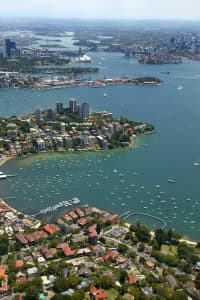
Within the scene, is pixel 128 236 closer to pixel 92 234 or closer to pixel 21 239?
pixel 92 234

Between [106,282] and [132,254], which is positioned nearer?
[106,282]

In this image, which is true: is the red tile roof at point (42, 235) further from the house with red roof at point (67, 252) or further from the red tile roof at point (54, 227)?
the house with red roof at point (67, 252)

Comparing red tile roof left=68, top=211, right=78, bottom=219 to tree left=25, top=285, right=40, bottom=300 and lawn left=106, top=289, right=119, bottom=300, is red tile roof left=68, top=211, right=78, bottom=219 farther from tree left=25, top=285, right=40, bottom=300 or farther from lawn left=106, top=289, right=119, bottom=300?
tree left=25, top=285, right=40, bottom=300

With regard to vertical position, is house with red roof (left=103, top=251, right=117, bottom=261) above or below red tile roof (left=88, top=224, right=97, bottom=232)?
below

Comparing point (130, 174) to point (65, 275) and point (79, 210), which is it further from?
point (65, 275)

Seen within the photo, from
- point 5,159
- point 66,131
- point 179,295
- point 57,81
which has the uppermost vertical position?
point 57,81

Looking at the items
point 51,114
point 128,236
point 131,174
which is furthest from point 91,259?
point 51,114

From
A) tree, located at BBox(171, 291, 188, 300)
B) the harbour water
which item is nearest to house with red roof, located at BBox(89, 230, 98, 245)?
the harbour water

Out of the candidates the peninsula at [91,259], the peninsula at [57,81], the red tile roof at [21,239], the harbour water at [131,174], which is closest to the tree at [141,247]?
the peninsula at [91,259]
